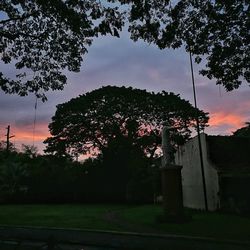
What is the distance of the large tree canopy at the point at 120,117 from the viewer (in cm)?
4575

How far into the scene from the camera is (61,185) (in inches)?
1756

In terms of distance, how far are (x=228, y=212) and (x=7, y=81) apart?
16.5m

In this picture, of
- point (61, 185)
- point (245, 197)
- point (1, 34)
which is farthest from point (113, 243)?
point (61, 185)

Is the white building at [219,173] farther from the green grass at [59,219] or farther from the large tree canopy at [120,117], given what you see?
the large tree canopy at [120,117]

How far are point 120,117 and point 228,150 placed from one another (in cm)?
1872

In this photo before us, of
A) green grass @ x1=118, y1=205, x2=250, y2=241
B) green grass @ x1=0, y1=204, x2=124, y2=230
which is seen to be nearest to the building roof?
green grass @ x1=118, y1=205, x2=250, y2=241

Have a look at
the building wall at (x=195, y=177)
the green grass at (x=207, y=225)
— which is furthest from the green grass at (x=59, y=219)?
the building wall at (x=195, y=177)

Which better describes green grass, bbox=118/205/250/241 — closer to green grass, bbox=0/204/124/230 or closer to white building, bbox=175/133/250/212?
green grass, bbox=0/204/124/230

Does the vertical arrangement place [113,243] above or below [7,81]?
below

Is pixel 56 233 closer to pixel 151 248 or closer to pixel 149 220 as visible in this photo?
pixel 151 248

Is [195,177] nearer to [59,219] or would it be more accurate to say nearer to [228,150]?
[228,150]

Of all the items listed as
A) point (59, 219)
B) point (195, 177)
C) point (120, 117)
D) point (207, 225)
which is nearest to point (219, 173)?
point (195, 177)

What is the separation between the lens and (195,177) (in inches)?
1216

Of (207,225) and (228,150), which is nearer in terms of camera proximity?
(207,225)
